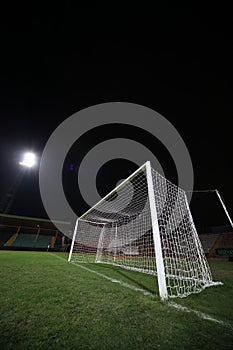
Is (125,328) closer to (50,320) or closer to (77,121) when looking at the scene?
(50,320)

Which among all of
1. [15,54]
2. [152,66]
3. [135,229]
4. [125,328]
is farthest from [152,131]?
[125,328]

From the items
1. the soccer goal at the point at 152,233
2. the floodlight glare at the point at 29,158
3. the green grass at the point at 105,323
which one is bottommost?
the green grass at the point at 105,323

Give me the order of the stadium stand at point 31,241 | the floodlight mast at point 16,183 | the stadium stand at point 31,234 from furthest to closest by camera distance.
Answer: the stadium stand at point 31,234 < the stadium stand at point 31,241 < the floodlight mast at point 16,183

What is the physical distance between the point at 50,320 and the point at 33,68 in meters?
5.55

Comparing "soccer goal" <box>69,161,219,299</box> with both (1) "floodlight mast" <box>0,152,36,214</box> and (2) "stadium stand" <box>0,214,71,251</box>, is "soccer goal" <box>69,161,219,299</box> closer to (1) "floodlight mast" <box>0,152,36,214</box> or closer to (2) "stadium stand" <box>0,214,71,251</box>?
(1) "floodlight mast" <box>0,152,36,214</box>

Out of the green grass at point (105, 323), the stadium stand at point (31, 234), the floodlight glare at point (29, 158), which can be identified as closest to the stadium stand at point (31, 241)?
the stadium stand at point (31, 234)

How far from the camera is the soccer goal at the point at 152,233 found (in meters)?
2.15

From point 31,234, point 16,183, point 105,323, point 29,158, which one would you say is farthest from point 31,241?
point 105,323

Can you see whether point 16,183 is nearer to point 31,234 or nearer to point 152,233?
point 31,234

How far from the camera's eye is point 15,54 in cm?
379

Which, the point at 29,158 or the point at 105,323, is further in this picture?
the point at 29,158

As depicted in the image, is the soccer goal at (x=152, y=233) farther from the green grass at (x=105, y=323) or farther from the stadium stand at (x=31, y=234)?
the stadium stand at (x=31, y=234)

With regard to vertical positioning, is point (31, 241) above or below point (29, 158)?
below

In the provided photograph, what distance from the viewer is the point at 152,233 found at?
11.2 feet
